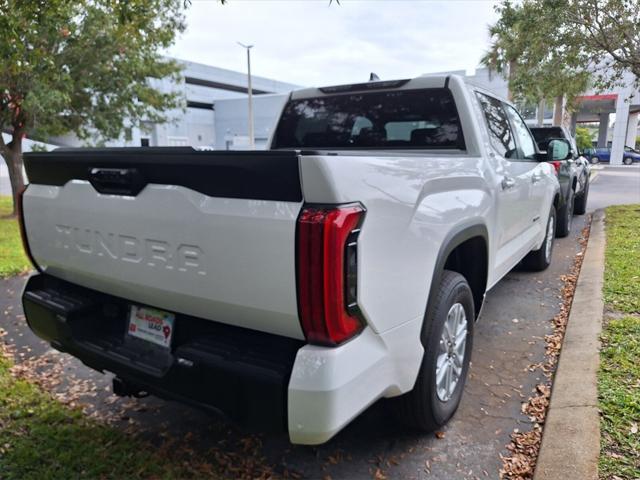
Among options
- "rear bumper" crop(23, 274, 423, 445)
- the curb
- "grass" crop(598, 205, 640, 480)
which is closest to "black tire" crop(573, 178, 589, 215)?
"grass" crop(598, 205, 640, 480)

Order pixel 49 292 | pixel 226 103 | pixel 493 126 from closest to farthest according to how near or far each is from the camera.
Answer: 1. pixel 49 292
2. pixel 493 126
3. pixel 226 103

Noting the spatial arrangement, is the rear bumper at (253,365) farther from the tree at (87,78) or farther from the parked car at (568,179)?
the tree at (87,78)

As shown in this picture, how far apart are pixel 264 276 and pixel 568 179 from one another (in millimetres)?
7990

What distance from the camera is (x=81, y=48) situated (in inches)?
388

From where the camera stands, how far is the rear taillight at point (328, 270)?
5.69ft

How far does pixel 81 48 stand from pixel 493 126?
904 cm

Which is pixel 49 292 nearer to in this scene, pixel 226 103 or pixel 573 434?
pixel 573 434

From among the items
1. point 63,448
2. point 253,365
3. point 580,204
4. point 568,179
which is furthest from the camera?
point 580,204

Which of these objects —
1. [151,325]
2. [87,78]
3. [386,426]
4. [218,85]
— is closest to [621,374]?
[386,426]

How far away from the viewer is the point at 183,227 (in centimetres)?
201

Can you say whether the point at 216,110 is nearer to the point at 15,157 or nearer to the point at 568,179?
the point at 15,157

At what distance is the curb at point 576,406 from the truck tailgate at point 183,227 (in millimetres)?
1548

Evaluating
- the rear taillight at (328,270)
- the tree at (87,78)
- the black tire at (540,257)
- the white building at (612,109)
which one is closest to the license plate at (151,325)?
the rear taillight at (328,270)

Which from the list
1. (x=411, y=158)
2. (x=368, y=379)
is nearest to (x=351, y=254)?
(x=368, y=379)
